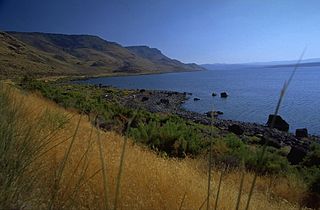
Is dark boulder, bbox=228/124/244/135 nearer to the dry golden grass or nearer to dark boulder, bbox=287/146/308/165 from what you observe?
dark boulder, bbox=287/146/308/165

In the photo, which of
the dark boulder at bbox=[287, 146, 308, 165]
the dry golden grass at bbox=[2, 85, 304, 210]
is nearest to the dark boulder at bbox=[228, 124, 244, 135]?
the dark boulder at bbox=[287, 146, 308, 165]

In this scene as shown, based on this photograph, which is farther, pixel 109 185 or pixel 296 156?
pixel 296 156

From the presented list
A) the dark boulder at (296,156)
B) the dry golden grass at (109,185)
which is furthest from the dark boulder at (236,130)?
the dry golden grass at (109,185)

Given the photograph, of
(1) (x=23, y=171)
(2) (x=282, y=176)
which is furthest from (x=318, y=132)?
(1) (x=23, y=171)

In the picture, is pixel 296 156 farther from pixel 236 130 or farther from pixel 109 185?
pixel 109 185

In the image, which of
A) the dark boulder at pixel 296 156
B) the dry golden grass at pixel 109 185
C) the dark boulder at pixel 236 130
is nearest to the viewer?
the dry golden grass at pixel 109 185

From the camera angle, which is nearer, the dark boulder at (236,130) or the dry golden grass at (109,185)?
the dry golden grass at (109,185)

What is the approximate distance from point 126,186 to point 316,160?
13917 mm

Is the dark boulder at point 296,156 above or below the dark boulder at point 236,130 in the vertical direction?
above

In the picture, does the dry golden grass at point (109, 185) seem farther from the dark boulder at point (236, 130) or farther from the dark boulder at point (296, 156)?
the dark boulder at point (236, 130)

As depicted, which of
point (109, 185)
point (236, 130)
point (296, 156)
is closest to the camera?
point (109, 185)

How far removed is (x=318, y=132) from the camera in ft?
121

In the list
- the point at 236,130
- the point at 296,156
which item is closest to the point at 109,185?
the point at 296,156

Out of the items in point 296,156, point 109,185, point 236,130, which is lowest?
point 236,130
